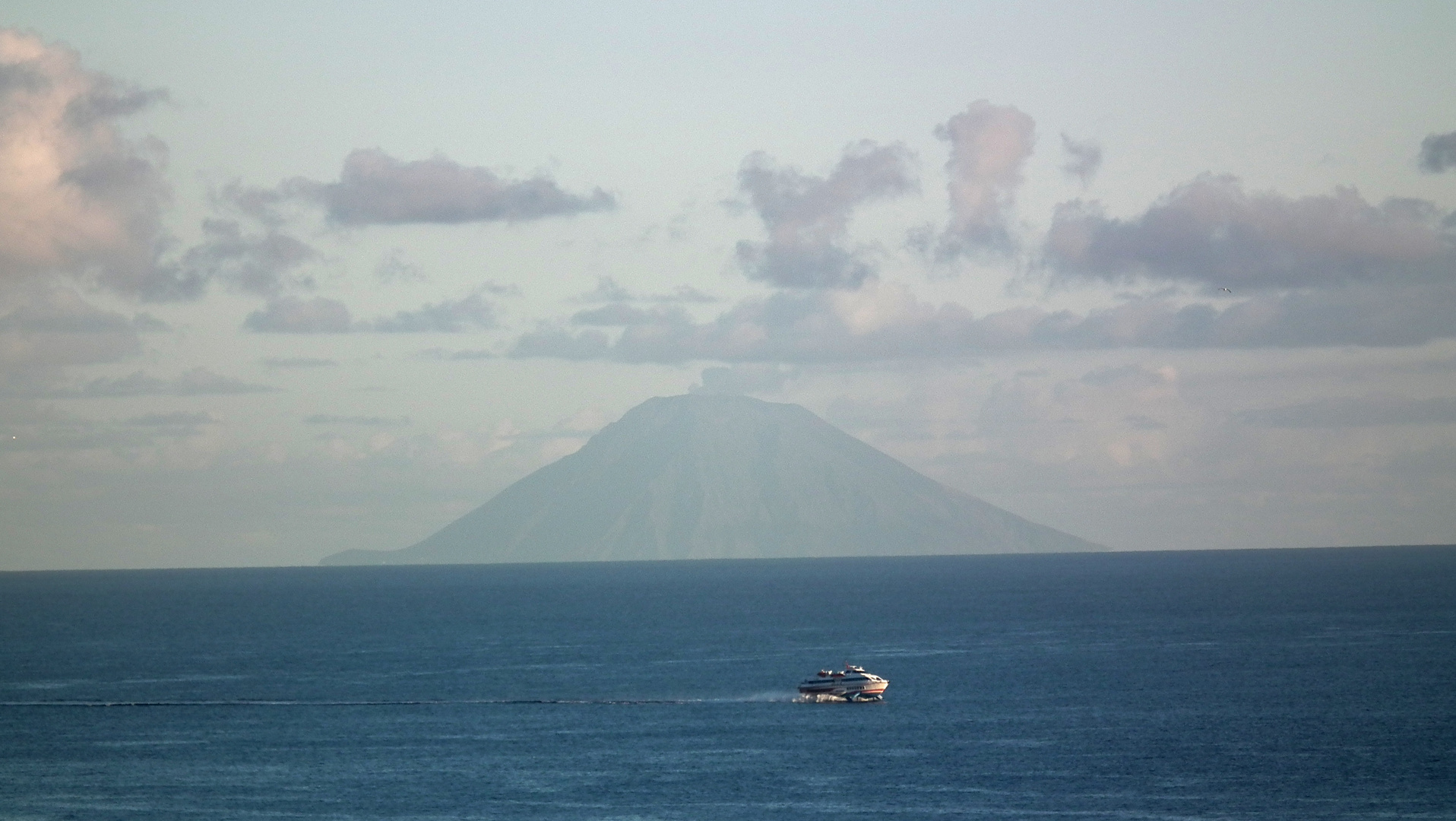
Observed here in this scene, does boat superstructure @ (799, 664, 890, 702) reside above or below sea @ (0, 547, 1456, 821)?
above

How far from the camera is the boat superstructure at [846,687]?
14375 centimetres

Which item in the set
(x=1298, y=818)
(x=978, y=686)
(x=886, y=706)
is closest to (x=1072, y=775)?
(x=1298, y=818)

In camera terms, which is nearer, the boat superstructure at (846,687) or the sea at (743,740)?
the sea at (743,740)

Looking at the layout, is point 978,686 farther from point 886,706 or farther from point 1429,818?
point 1429,818

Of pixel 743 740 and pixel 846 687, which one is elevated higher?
pixel 846 687

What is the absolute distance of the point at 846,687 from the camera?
144m

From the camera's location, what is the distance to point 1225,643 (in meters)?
197

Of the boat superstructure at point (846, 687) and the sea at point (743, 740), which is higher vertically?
the boat superstructure at point (846, 687)

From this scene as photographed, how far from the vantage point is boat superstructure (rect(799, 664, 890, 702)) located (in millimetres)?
143750

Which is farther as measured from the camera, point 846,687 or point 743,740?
point 846,687

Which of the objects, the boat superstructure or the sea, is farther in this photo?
the boat superstructure

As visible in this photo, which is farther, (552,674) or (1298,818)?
(552,674)

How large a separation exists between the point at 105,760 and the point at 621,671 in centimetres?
6380

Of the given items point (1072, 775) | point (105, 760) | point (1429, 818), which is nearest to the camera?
point (1429, 818)
